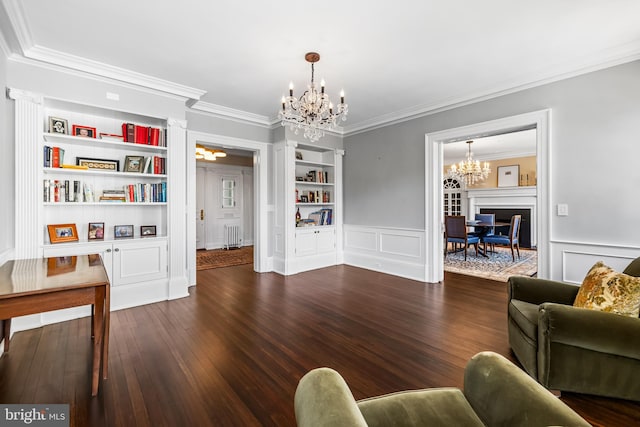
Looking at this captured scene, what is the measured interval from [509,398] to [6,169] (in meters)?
4.06

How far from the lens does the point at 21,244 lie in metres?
2.83

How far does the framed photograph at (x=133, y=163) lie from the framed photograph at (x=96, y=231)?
70cm

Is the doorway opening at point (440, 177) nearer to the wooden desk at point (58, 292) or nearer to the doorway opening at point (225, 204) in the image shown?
the wooden desk at point (58, 292)

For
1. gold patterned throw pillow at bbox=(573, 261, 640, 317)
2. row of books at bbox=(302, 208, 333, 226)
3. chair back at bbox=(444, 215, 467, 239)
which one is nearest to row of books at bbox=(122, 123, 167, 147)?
row of books at bbox=(302, 208, 333, 226)

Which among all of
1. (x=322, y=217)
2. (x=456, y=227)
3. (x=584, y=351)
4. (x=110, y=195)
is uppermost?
(x=110, y=195)

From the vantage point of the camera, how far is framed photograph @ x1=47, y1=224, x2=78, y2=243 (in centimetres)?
313

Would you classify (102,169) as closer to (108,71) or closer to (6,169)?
(6,169)

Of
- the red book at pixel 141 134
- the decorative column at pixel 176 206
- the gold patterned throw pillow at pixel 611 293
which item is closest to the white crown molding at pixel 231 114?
the decorative column at pixel 176 206

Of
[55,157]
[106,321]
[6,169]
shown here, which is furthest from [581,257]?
[6,169]

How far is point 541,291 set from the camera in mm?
2379

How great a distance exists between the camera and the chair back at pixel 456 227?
6.22m

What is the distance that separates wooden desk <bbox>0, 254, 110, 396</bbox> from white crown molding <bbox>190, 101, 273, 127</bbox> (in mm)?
2853

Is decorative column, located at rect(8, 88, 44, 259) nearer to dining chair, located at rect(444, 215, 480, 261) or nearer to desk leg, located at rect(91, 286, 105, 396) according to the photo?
desk leg, located at rect(91, 286, 105, 396)

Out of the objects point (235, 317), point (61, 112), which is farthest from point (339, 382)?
point (61, 112)
